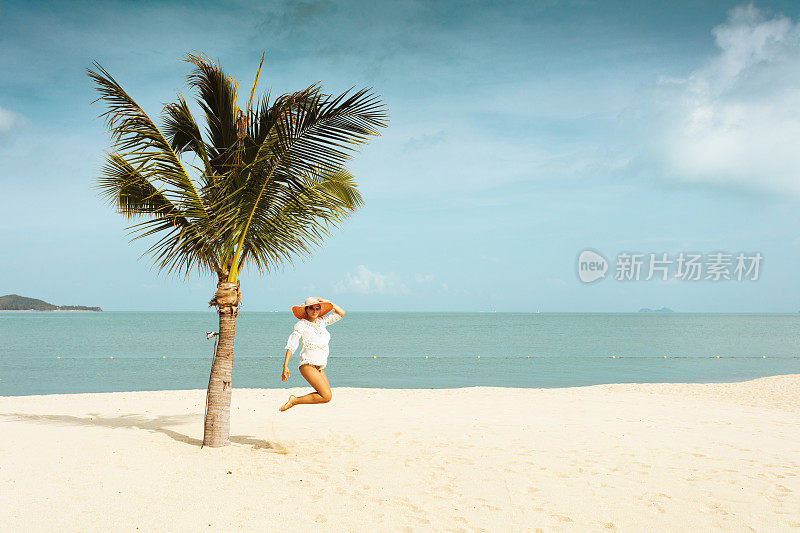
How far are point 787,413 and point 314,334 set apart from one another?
10.1 metres

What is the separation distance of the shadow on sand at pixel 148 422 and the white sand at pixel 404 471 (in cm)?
3

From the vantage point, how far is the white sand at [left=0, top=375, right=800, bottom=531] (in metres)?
4.72

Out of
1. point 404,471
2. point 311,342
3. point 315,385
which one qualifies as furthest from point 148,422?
point 404,471

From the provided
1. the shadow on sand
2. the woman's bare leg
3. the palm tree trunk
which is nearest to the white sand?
the shadow on sand

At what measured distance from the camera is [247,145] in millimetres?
6926

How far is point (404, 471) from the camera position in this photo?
246 inches

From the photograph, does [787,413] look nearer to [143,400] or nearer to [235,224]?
[235,224]

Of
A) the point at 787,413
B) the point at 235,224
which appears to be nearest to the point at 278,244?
the point at 235,224

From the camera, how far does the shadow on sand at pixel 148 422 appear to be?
24.7 feet

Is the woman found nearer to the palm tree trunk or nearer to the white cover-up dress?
the white cover-up dress

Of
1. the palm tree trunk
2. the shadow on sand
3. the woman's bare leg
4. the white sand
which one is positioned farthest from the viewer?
the shadow on sand

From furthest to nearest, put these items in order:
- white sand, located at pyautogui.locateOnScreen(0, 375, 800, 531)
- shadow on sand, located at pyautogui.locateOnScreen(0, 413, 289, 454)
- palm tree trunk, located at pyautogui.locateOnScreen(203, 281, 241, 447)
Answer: shadow on sand, located at pyautogui.locateOnScreen(0, 413, 289, 454)
palm tree trunk, located at pyautogui.locateOnScreen(203, 281, 241, 447)
white sand, located at pyautogui.locateOnScreen(0, 375, 800, 531)

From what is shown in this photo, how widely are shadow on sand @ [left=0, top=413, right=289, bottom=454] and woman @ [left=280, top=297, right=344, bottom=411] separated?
107 centimetres

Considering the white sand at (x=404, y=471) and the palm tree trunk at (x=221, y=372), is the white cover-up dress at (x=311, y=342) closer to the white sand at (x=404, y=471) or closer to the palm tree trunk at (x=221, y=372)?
the palm tree trunk at (x=221, y=372)
